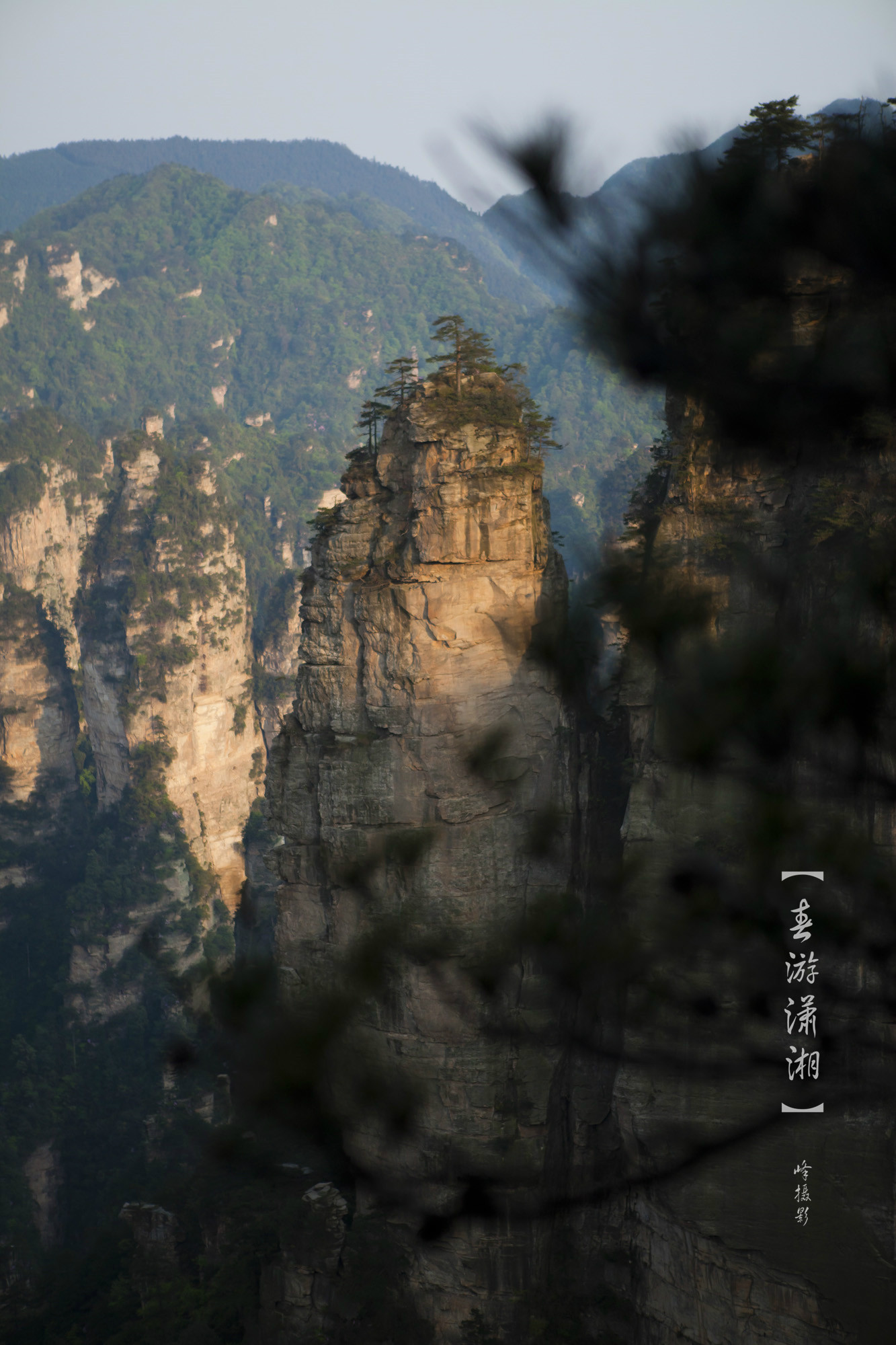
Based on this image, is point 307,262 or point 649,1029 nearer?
point 649,1029

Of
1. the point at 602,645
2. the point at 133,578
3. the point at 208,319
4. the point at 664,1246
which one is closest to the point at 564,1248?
the point at 664,1246

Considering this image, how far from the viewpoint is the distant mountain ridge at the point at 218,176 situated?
536ft

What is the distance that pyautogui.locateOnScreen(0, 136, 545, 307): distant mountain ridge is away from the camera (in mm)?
163375

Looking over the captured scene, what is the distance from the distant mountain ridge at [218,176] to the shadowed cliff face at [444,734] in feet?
468

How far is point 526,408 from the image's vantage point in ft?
46.5

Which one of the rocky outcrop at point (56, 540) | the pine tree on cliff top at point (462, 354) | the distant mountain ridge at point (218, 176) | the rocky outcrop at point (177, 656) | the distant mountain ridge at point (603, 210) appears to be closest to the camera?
the distant mountain ridge at point (603, 210)

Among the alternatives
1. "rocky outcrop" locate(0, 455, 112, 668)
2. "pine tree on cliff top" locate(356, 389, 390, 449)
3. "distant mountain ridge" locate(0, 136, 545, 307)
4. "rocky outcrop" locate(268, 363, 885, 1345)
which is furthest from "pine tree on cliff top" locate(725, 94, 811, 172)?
"distant mountain ridge" locate(0, 136, 545, 307)

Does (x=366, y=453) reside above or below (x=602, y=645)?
above

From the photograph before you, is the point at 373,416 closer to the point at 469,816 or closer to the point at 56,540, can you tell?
the point at 469,816

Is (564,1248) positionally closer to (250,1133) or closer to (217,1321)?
(217,1321)

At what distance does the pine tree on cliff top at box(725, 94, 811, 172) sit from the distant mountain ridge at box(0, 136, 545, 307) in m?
148

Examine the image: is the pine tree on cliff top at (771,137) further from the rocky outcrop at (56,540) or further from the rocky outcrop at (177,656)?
the rocky outcrop at (56,540)

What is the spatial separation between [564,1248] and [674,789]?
638 cm

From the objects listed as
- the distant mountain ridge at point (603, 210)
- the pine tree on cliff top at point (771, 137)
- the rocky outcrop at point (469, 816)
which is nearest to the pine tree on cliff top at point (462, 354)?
the rocky outcrop at point (469, 816)
